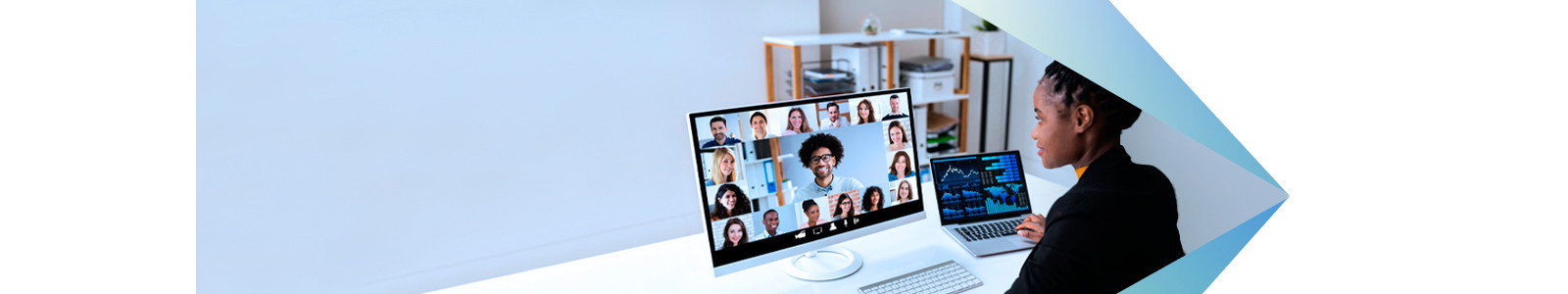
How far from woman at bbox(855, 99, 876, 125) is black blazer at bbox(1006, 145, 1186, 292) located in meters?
0.52

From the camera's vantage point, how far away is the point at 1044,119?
3.82ft

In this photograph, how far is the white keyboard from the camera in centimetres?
149

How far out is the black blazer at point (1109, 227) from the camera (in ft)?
3.66

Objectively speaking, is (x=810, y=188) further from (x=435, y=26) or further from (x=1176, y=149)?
(x=435, y=26)

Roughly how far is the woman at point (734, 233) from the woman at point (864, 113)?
0.34 m

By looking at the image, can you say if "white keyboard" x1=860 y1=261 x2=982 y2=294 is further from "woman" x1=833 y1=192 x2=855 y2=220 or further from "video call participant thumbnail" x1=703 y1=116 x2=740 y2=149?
"video call participant thumbnail" x1=703 y1=116 x2=740 y2=149

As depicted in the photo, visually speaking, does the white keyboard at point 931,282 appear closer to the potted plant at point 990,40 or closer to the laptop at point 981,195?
the laptop at point 981,195

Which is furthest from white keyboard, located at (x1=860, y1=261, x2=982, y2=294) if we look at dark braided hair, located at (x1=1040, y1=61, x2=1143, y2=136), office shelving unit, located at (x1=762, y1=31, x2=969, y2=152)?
office shelving unit, located at (x1=762, y1=31, x2=969, y2=152)

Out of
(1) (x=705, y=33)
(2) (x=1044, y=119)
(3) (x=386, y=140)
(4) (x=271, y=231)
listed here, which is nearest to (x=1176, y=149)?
(2) (x=1044, y=119)

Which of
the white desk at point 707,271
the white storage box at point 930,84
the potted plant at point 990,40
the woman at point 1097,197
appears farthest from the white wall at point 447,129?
the woman at point 1097,197

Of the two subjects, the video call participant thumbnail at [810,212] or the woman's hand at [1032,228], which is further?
the woman's hand at [1032,228]

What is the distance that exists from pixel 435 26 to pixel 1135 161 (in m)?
2.41

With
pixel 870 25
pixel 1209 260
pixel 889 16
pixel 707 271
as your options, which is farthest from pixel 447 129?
pixel 1209 260

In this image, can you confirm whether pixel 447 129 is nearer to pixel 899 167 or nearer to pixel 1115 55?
pixel 899 167
